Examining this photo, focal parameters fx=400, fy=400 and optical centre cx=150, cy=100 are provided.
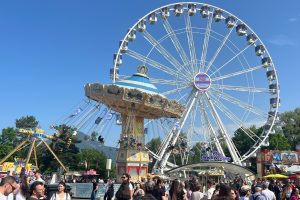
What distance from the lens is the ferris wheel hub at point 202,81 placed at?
35812 mm

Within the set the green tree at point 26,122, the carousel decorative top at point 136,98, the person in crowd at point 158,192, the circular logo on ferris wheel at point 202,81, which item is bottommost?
the person in crowd at point 158,192

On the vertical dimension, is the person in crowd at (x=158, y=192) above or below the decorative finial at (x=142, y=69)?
below

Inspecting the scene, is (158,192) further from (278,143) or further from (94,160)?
(94,160)

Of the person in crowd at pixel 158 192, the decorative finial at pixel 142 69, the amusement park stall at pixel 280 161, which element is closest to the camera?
the person in crowd at pixel 158 192

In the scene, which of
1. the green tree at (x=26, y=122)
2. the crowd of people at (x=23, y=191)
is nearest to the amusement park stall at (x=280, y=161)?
the crowd of people at (x=23, y=191)

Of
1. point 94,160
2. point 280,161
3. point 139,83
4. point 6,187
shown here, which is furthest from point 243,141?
point 6,187

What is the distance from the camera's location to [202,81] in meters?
36.0

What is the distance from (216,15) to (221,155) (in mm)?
13242

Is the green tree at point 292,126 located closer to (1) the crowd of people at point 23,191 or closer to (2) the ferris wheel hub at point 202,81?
(2) the ferris wheel hub at point 202,81

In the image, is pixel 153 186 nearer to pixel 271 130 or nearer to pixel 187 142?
pixel 187 142

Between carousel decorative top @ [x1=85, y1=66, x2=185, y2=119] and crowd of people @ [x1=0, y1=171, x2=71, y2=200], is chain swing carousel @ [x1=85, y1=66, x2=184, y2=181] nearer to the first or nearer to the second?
carousel decorative top @ [x1=85, y1=66, x2=185, y2=119]

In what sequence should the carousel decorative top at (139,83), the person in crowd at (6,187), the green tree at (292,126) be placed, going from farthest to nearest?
1. the green tree at (292,126)
2. the carousel decorative top at (139,83)
3. the person in crowd at (6,187)

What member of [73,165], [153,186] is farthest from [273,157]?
[153,186]

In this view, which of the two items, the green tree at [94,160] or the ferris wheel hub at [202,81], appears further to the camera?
the green tree at [94,160]
